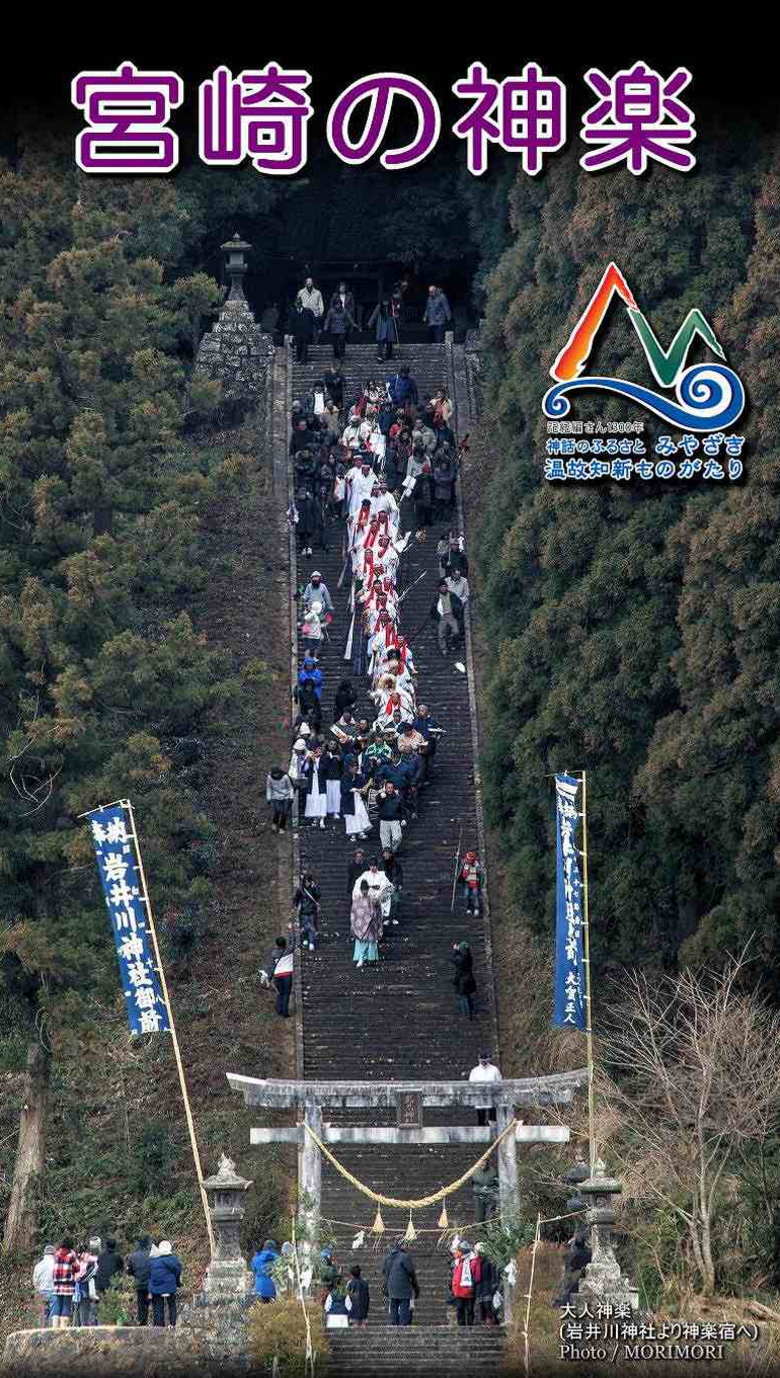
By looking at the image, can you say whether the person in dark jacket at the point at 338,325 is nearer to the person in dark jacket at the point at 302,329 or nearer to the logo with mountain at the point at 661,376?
the person in dark jacket at the point at 302,329

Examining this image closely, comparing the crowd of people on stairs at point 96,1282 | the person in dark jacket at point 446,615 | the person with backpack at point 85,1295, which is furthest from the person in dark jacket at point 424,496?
the person with backpack at point 85,1295

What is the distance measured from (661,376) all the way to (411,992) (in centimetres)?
868

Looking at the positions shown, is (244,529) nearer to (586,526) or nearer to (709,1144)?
(586,526)

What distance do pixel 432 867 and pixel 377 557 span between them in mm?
6194

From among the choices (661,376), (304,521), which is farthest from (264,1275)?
(304,521)

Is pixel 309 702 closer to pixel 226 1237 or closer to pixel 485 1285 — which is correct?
pixel 485 1285

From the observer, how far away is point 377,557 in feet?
200

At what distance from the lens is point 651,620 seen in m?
51.9

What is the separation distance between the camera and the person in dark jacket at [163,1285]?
144 ft

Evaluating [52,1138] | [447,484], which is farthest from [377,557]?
[52,1138]

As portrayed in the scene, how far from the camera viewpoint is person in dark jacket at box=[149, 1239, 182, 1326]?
144ft

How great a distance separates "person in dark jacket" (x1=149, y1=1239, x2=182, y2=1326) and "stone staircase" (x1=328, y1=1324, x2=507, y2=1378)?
1825 mm

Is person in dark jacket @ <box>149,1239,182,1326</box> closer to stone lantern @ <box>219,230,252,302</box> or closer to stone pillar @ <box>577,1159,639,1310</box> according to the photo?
stone pillar @ <box>577,1159,639,1310</box>

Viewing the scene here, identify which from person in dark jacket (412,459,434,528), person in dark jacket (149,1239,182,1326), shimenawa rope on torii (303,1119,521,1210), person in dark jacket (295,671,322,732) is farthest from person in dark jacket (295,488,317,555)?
person in dark jacket (149,1239,182,1326)
